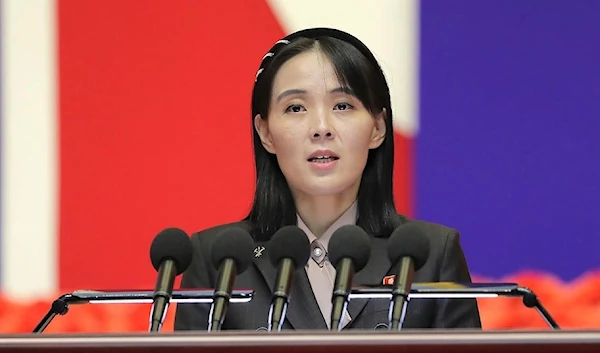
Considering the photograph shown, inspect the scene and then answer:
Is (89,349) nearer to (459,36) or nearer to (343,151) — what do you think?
(343,151)

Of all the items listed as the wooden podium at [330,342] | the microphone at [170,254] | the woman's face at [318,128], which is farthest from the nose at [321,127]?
the wooden podium at [330,342]

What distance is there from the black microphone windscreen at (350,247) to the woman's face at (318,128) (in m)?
0.52

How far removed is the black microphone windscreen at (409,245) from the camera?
1.45 metres

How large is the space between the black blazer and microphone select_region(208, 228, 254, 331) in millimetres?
398

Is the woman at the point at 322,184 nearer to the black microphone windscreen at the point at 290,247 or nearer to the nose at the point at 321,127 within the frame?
the nose at the point at 321,127

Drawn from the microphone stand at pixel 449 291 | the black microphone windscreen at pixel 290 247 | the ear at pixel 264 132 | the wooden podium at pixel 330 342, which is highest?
the ear at pixel 264 132

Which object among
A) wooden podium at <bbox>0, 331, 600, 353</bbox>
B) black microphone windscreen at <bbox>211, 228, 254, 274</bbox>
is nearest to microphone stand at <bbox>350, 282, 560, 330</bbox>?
black microphone windscreen at <bbox>211, 228, 254, 274</bbox>

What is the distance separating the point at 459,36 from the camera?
2.88m

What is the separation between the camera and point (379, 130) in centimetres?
208

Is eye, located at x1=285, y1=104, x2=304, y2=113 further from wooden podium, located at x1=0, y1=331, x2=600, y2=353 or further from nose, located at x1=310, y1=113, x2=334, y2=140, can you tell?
wooden podium, located at x1=0, y1=331, x2=600, y2=353

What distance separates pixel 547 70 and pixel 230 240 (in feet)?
5.23

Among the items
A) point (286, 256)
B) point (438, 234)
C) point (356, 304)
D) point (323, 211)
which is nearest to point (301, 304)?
point (356, 304)

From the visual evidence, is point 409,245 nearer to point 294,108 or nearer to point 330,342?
point 330,342

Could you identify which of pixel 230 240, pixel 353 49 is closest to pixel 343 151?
pixel 353 49
